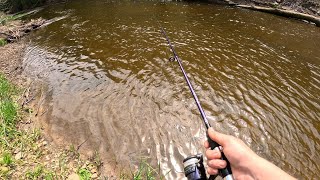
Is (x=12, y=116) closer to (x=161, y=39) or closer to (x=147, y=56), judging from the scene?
(x=147, y=56)

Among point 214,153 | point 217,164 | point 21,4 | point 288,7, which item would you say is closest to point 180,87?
point 214,153

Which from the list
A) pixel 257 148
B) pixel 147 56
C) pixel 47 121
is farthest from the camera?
pixel 147 56

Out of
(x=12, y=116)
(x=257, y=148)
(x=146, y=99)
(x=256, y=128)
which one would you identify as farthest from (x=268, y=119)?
(x=12, y=116)

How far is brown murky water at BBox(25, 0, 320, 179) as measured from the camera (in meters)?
5.64

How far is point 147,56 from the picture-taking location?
10062 mm

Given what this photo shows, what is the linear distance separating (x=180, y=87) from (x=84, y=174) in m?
4.04

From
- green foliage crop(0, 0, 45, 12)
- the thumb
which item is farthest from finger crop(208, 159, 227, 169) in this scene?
green foliage crop(0, 0, 45, 12)

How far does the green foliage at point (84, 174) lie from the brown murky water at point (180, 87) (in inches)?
19.9

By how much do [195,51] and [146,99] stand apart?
13.5 feet

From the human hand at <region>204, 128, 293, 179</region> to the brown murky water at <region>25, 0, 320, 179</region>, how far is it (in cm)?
229

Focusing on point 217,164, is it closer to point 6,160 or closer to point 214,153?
point 214,153

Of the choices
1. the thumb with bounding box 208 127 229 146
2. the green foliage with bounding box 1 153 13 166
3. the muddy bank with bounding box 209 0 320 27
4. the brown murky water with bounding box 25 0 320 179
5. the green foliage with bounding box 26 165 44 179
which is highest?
the thumb with bounding box 208 127 229 146

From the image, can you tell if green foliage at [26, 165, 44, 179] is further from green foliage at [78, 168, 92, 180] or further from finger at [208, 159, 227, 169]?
finger at [208, 159, 227, 169]

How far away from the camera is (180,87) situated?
773cm
